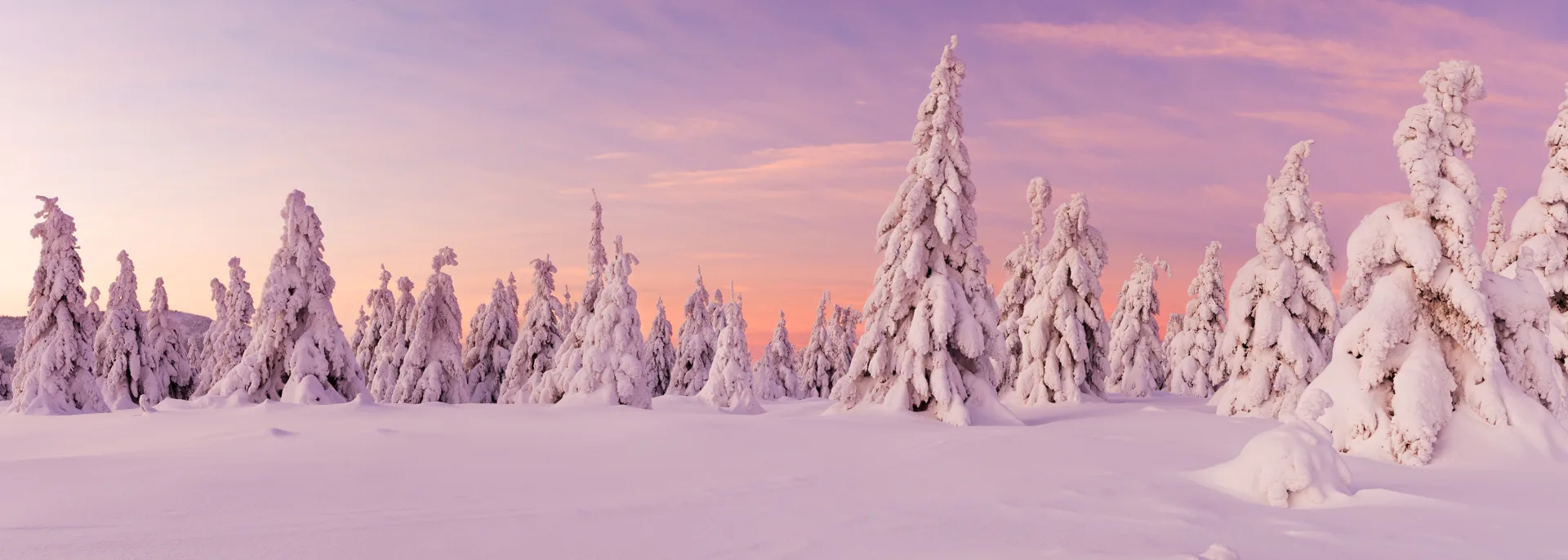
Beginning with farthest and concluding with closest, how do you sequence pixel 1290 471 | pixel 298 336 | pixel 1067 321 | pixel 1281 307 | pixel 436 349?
pixel 436 349, pixel 1067 321, pixel 298 336, pixel 1281 307, pixel 1290 471

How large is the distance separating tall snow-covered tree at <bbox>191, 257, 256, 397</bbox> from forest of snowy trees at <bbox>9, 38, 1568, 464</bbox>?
9.1 inches

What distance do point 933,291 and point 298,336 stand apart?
21.1m

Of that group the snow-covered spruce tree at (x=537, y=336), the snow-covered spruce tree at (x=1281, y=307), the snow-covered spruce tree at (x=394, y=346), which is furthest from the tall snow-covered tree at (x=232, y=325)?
the snow-covered spruce tree at (x=1281, y=307)

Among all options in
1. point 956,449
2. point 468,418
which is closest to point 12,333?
point 468,418

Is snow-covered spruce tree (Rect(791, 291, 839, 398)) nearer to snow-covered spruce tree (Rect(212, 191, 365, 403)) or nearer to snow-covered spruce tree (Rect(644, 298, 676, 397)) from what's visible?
snow-covered spruce tree (Rect(644, 298, 676, 397))

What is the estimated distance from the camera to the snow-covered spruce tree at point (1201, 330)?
133 ft

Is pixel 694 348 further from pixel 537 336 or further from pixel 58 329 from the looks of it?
pixel 58 329

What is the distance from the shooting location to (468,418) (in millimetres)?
19328

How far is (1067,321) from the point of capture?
32.8 metres

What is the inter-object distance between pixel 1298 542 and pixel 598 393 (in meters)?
23.5

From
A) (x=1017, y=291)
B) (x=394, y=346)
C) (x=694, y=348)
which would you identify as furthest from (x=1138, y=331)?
(x=394, y=346)

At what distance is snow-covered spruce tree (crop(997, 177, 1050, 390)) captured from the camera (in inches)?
1403

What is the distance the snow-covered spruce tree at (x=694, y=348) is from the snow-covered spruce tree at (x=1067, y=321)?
26.6m

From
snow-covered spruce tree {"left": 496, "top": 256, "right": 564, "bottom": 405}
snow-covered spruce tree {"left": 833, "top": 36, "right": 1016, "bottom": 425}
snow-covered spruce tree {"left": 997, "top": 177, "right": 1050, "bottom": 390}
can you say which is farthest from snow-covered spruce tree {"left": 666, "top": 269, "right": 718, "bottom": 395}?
snow-covered spruce tree {"left": 833, "top": 36, "right": 1016, "bottom": 425}
